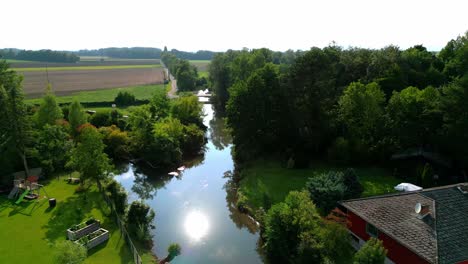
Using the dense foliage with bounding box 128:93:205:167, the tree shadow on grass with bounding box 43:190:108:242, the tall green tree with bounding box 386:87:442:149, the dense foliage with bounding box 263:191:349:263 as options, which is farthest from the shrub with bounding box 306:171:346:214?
the dense foliage with bounding box 128:93:205:167

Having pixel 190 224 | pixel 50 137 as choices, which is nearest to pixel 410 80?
pixel 190 224

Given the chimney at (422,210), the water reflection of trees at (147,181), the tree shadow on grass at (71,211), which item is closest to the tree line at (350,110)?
the water reflection of trees at (147,181)

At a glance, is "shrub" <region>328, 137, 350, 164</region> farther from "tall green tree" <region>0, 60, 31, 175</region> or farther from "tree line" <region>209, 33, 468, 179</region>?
"tall green tree" <region>0, 60, 31, 175</region>

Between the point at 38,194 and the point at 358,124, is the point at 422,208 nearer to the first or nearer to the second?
the point at 358,124

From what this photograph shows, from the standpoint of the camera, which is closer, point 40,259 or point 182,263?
point 40,259

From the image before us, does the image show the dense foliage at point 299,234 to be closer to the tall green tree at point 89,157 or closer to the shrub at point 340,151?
the shrub at point 340,151

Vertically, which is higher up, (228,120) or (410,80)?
(410,80)

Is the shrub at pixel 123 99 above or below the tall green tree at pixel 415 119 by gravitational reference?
below
